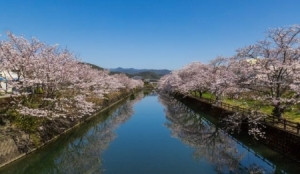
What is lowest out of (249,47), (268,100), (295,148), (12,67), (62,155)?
(62,155)

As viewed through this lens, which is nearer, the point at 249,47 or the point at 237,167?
the point at 237,167

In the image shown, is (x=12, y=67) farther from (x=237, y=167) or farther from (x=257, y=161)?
(x=257, y=161)

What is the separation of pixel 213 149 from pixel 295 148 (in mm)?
5229

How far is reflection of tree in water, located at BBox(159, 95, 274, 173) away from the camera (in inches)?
533

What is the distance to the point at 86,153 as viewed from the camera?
17.2 m

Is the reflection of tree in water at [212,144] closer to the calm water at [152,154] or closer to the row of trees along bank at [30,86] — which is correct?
the calm water at [152,154]

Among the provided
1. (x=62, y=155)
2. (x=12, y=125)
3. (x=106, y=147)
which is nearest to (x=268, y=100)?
(x=106, y=147)

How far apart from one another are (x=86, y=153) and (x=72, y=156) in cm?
95

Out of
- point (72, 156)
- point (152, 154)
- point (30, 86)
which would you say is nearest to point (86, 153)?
point (72, 156)

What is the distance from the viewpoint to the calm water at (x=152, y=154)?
1335 centimetres

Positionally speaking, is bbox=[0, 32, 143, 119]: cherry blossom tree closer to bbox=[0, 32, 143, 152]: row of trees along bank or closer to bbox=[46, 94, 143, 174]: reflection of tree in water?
bbox=[0, 32, 143, 152]: row of trees along bank

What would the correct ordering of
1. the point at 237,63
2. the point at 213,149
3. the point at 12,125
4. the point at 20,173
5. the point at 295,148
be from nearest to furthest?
1. the point at 20,173
2. the point at 295,148
3. the point at 12,125
4. the point at 213,149
5. the point at 237,63

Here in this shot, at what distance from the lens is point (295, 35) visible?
16.4 m

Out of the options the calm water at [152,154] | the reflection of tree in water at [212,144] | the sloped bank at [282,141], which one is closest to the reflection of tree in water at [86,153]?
the calm water at [152,154]
